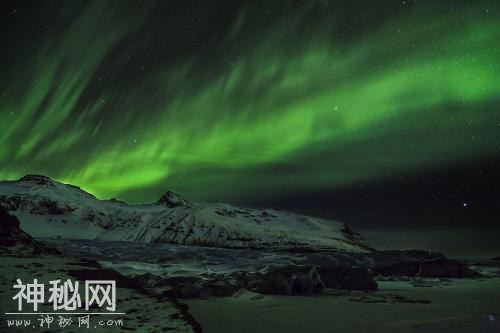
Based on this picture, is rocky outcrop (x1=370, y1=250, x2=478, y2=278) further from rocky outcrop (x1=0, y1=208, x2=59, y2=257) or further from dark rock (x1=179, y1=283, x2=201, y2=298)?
rocky outcrop (x1=0, y1=208, x2=59, y2=257)

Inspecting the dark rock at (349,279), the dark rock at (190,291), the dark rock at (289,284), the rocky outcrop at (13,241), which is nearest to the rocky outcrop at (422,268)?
the dark rock at (349,279)

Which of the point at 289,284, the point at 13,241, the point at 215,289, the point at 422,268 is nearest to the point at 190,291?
the point at 215,289

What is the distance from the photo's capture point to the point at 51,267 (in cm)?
1374

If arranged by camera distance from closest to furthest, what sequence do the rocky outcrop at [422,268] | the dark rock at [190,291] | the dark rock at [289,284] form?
the dark rock at [190,291] → the dark rock at [289,284] → the rocky outcrop at [422,268]

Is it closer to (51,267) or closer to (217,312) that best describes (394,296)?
(217,312)

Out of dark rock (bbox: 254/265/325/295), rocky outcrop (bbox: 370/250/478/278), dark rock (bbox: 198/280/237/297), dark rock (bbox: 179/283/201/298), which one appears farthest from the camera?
rocky outcrop (bbox: 370/250/478/278)

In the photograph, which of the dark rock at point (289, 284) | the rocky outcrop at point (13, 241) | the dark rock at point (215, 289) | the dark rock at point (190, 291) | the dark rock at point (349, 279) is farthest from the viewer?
the dark rock at point (349, 279)

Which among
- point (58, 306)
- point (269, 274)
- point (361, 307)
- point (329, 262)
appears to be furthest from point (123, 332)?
point (329, 262)

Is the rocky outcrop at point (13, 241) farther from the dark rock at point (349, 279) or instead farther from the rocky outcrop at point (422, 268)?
the rocky outcrop at point (422, 268)

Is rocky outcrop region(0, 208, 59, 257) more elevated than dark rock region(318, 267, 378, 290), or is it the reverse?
rocky outcrop region(0, 208, 59, 257)

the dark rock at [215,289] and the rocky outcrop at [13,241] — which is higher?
the rocky outcrop at [13,241]

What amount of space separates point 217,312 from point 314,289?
6.75 metres

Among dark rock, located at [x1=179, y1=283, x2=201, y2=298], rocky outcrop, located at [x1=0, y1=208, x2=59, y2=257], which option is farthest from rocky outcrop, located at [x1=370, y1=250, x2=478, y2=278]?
rocky outcrop, located at [x1=0, y1=208, x2=59, y2=257]

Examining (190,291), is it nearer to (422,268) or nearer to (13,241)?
(13,241)
